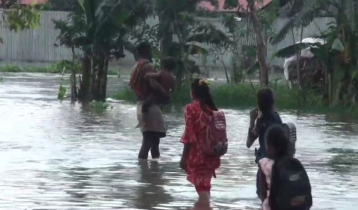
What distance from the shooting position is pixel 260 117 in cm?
1044

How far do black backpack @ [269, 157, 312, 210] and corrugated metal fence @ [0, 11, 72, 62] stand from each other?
34178 millimetres

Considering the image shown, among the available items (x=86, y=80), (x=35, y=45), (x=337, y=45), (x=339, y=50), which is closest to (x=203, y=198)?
(x=337, y=45)

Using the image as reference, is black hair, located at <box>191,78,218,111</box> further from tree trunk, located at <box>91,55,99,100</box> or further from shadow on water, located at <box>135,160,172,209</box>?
tree trunk, located at <box>91,55,99,100</box>

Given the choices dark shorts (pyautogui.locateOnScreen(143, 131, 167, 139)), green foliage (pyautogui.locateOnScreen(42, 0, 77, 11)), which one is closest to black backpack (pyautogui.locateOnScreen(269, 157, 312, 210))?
dark shorts (pyautogui.locateOnScreen(143, 131, 167, 139))

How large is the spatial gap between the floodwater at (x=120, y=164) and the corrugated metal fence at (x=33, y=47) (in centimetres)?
1969

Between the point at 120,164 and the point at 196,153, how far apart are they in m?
3.12

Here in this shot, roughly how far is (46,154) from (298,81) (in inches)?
485

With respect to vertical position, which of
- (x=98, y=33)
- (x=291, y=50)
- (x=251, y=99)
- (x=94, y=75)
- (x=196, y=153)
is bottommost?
(x=251, y=99)

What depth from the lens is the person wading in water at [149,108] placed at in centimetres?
1419

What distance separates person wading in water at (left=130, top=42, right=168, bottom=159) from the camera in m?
14.2

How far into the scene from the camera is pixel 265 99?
10344 mm

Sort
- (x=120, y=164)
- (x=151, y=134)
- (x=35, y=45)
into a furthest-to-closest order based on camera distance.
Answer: (x=35, y=45) < (x=151, y=134) < (x=120, y=164)

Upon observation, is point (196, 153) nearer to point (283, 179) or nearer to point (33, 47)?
point (283, 179)

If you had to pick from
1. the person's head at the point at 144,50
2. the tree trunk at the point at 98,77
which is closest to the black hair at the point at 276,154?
the person's head at the point at 144,50
